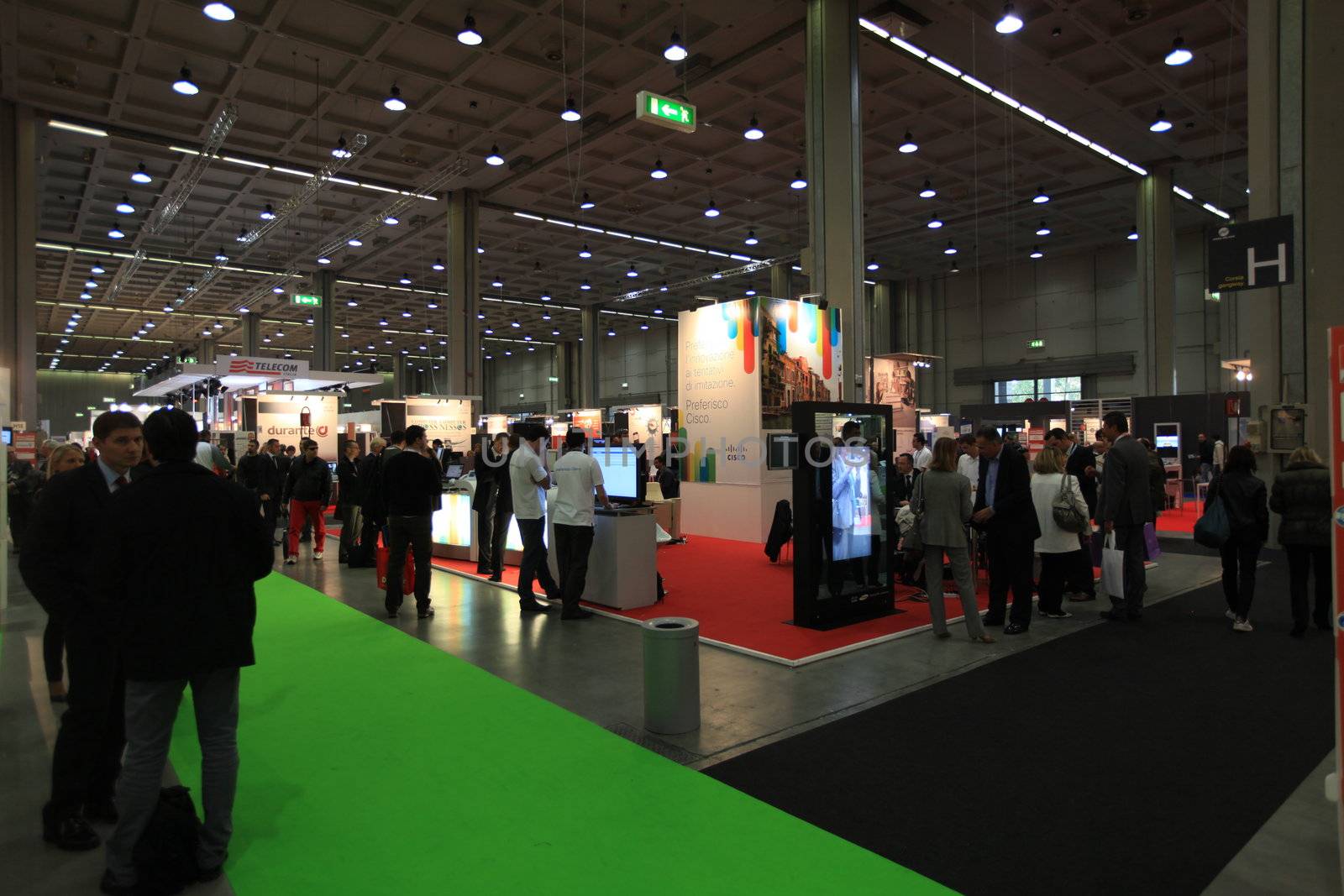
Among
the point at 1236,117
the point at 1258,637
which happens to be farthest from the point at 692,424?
the point at 1236,117

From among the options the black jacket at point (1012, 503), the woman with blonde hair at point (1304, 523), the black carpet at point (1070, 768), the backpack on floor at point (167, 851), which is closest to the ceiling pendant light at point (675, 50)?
the black jacket at point (1012, 503)

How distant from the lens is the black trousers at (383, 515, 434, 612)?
6.30 m

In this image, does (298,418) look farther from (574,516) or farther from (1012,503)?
(1012,503)

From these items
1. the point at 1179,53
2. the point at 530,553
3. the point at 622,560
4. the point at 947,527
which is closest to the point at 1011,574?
the point at 947,527

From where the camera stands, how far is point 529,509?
638cm

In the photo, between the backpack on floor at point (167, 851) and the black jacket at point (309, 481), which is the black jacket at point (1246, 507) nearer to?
the backpack on floor at point (167, 851)

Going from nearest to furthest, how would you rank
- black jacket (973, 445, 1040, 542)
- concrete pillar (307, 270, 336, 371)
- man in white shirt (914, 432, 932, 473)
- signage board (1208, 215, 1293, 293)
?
1. black jacket (973, 445, 1040, 542)
2. signage board (1208, 215, 1293, 293)
3. man in white shirt (914, 432, 932, 473)
4. concrete pillar (307, 270, 336, 371)

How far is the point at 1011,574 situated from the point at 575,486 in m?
3.27

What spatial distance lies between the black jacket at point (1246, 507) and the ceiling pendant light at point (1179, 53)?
808 cm

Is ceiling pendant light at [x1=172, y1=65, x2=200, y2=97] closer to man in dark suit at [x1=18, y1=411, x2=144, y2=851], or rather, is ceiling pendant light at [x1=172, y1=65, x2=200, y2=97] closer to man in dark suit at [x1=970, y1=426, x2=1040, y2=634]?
man in dark suit at [x1=18, y1=411, x2=144, y2=851]

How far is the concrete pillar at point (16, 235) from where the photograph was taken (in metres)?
12.0

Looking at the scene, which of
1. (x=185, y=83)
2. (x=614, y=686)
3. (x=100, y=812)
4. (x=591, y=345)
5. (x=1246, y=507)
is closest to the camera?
(x=100, y=812)

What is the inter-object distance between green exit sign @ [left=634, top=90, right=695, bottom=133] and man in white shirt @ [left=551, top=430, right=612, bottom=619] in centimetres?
370

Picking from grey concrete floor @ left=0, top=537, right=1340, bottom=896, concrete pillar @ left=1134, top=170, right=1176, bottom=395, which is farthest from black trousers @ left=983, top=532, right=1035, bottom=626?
concrete pillar @ left=1134, top=170, right=1176, bottom=395
